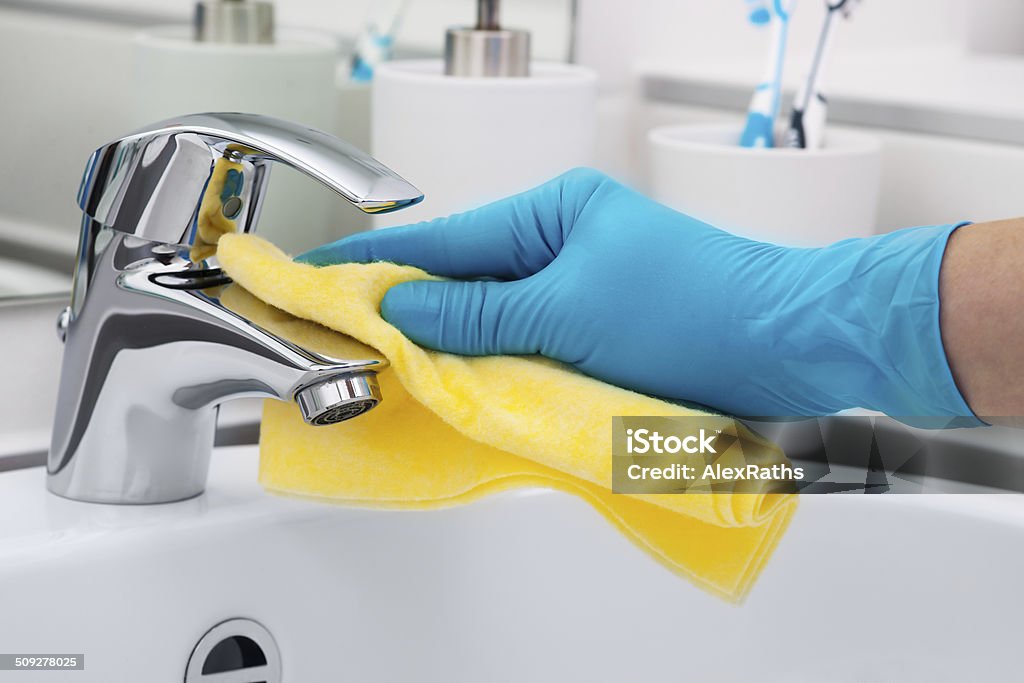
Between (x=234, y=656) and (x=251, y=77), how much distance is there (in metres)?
0.30

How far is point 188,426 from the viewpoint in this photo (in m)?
0.47

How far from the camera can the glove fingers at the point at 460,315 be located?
1.37 feet

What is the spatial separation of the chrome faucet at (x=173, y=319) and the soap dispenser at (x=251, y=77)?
18 cm

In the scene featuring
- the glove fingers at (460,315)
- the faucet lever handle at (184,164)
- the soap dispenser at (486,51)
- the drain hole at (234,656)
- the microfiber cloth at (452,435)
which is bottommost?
the drain hole at (234,656)

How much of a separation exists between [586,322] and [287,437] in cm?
12

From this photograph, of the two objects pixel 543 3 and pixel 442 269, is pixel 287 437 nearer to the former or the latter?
pixel 442 269

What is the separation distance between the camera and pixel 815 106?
2.21ft

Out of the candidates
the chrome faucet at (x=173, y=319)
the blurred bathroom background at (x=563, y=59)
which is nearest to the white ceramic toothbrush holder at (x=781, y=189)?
the blurred bathroom background at (x=563, y=59)

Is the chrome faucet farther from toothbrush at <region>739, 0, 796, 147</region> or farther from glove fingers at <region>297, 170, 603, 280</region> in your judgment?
toothbrush at <region>739, 0, 796, 147</region>

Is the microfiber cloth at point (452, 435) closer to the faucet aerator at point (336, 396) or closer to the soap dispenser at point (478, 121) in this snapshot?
the faucet aerator at point (336, 396)

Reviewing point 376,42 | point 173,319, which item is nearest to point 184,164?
point 173,319

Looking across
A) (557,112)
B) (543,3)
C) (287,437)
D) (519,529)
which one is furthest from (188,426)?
(543,3)

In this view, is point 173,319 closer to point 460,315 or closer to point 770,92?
point 460,315

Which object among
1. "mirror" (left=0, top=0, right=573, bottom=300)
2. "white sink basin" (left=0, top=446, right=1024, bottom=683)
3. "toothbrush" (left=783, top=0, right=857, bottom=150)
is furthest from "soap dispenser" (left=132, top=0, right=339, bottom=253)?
"toothbrush" (left=783, top=0, right=857, bottom=150)
